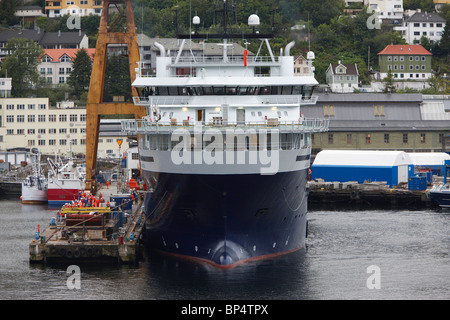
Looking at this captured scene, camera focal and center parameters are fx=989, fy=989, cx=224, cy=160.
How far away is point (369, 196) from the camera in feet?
274

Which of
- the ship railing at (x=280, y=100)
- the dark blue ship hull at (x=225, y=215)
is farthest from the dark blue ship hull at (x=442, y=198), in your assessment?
the dark blue ship hull at (x=225, y=215)

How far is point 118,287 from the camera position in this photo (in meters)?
46.4

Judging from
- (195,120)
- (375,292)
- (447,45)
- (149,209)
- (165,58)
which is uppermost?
(447,45)

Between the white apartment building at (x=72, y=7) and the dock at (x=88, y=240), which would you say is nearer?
the dock at (x=88, y=240)

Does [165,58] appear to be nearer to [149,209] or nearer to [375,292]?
[149,209]

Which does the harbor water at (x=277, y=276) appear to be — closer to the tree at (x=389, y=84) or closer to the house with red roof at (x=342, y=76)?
the tree at (x=389, y=84)

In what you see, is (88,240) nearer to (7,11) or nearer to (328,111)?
→ (328,111)

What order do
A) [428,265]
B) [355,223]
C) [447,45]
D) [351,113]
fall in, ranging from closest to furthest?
[428,265], [355,223], [351,113], [447,45]

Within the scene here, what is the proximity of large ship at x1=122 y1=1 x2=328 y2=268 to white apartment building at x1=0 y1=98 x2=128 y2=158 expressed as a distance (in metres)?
58.3

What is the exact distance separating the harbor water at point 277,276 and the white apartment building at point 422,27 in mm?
99308

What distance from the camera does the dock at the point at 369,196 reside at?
270 feet

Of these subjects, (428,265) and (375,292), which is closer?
(375,292)

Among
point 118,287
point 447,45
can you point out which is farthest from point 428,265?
point 447,45

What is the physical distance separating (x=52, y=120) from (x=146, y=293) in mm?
70929
